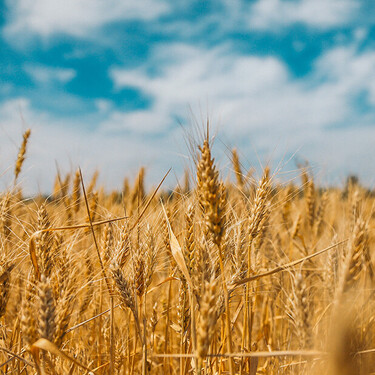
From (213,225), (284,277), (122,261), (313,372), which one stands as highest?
(213,225)

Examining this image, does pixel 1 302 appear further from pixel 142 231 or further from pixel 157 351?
pixel 157 351

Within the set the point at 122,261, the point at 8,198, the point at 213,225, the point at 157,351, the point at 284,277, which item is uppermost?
the point at 8,198

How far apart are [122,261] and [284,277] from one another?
59.2 inches

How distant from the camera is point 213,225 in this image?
4.45 feet

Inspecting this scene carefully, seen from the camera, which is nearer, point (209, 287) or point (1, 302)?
point (209, 287)

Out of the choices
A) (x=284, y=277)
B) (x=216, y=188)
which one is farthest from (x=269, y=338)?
(x=216, y=188)

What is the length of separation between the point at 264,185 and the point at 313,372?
2.78 feet

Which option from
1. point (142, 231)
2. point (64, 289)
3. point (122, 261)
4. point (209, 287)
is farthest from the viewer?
point (142, 231)

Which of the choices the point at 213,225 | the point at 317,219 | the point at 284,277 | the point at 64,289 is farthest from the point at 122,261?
the point at 317,219

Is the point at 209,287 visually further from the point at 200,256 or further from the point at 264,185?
the point at 264,185

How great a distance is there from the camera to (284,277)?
2750 millimetres

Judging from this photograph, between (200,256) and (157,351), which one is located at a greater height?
(200,256)

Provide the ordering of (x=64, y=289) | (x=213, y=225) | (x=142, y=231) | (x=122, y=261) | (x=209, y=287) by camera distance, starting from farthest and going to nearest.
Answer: (x=142, y=231) < (x=122, y=261) < (x=64, y=289) < (x=213, y=225) < (x=209, y=287)

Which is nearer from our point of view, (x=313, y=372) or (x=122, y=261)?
(x=313, y=372)
